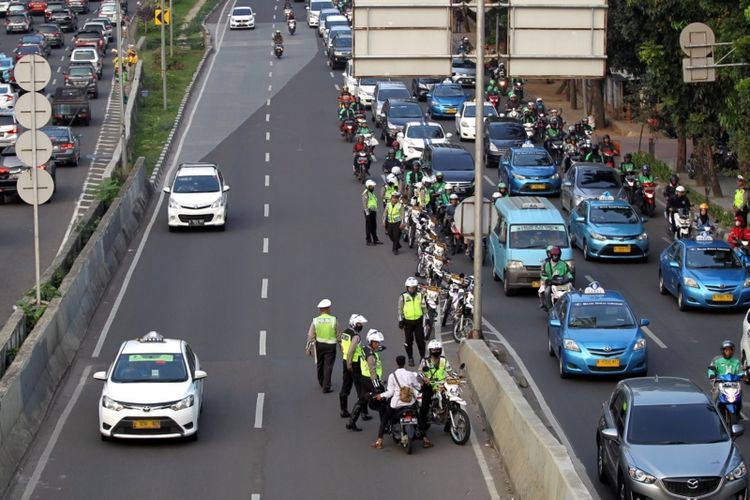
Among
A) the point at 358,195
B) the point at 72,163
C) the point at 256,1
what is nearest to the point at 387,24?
the point at 358,195

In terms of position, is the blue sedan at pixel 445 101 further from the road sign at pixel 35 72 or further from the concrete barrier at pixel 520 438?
the concrete barrier at pixel 520 438

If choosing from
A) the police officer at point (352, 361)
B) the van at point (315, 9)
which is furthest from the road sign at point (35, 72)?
the van at point (315, 9)

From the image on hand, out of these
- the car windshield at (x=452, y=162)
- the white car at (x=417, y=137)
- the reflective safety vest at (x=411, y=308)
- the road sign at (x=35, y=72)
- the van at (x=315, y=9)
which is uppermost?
the van at (x=315, y=9)

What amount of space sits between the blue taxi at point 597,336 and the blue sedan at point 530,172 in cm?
1714

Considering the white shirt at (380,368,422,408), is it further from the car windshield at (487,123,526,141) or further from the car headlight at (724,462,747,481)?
the car windshield at (487,123,526,141)

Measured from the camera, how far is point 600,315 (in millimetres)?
27406

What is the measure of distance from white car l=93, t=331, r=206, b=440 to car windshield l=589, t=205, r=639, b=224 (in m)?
17.1

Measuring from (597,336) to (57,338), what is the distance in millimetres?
9627

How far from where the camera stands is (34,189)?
28.4 m

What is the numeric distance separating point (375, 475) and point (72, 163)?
35368mm

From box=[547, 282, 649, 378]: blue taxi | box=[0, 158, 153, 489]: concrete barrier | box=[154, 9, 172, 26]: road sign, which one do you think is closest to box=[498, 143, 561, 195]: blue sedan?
box=[0, 158, 153, 489]: concrete barrier

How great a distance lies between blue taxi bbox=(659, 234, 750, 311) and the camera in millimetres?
31734

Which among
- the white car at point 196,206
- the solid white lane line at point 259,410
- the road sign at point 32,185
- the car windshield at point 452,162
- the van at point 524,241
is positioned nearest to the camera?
the solid white lane line at point 259,410

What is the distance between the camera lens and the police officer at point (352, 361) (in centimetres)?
2323
